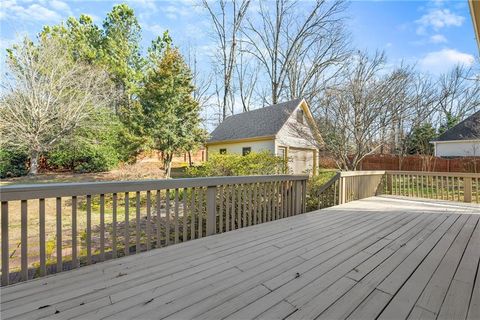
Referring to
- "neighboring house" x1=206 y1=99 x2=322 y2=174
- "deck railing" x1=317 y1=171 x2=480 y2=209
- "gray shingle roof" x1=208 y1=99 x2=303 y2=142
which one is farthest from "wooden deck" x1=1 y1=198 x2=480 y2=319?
"gray shingle roof" x1=208 y1=99 x2=303 y2=142

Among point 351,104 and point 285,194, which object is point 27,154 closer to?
point 285,194

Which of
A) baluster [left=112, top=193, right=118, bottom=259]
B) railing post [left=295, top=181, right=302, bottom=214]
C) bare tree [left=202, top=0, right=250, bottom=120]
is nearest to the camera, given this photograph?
baluster [left=112, top=193, right=118, bottom=259]

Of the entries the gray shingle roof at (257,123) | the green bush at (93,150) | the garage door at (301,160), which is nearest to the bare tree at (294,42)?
the gray shingle roof at (257,123)

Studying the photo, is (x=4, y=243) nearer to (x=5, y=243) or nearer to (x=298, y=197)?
(x=5, y=243)

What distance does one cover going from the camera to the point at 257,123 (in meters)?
14.3

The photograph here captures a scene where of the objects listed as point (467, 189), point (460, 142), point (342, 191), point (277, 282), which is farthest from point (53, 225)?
point (460, 142)

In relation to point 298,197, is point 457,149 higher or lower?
higher

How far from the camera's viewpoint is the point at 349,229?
352cm

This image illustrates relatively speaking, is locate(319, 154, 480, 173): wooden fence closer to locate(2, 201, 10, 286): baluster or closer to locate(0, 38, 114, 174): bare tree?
locate(2, 201, 10, 286): baluster

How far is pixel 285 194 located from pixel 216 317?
2.92 meters

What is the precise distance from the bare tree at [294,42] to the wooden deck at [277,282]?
13.6 meters

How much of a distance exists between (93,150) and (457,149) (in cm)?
2156

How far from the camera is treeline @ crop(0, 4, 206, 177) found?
10398mm

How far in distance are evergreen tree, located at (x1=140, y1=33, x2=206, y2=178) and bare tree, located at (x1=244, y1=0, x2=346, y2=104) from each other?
7.59 m
